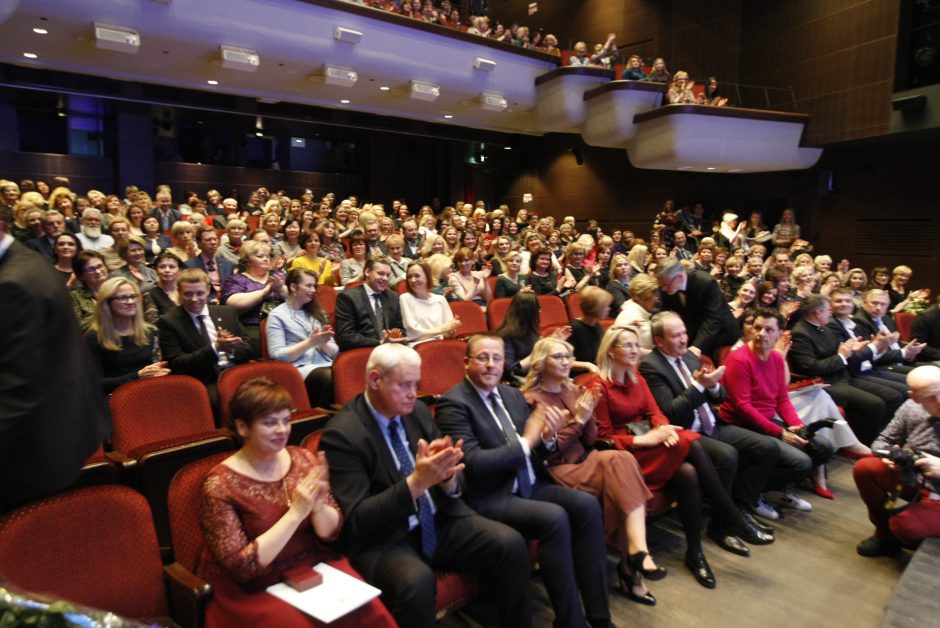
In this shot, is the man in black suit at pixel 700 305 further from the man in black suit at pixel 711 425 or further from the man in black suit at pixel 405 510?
the man in black suit at pixel 405 510

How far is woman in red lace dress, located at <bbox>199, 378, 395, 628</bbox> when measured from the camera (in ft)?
4.25

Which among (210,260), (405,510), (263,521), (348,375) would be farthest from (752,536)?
(210,260)

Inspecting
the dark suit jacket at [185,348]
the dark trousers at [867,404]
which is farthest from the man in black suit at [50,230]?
the dark trousers at [867,404]

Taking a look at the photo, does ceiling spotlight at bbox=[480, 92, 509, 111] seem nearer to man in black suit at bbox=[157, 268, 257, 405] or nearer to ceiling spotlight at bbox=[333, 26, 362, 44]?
Answer: ceiling spotlight at bbox=[333, 26, 362, 44]

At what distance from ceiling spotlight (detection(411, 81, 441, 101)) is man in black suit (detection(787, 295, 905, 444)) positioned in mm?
5989

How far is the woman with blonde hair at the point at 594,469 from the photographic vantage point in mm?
2025

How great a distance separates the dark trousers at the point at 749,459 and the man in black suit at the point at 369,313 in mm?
1683

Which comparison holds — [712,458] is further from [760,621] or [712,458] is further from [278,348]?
[278,348]

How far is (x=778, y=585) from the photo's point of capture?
7.00 ft

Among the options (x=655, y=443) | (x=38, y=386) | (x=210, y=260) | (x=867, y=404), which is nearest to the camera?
(x=38, y=386)

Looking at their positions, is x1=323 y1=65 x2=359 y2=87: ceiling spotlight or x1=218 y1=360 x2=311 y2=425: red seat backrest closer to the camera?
x1=218 y1=360 x2=311 y2=425: red seat backrest

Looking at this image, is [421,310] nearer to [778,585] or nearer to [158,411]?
[158,411]

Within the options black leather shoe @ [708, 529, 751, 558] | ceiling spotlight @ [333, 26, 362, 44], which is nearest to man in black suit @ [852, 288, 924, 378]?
black leather shoe @ [708, 529, 751, 558]

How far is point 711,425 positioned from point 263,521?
200 cm
